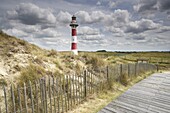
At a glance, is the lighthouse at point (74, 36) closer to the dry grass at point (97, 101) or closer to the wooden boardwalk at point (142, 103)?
the dry grass at point (97, 101)

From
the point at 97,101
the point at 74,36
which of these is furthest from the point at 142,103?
the point at 74,36

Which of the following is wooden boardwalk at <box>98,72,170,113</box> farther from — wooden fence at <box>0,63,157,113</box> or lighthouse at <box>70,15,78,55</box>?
lighthouse at <box>70,15,78,55</box>

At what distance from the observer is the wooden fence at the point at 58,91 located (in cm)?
492

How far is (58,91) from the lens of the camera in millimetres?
5836

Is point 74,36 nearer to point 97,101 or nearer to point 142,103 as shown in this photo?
point 97,101

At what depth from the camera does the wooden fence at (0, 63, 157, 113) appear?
492 centimetres

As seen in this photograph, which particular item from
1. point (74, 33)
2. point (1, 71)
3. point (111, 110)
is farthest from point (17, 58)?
point (74, 33)

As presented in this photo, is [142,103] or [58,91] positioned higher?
[58,91]

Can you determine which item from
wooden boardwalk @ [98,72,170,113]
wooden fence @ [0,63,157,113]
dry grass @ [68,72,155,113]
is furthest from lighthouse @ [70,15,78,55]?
wooden boardwalk @ [98,72,170,113]

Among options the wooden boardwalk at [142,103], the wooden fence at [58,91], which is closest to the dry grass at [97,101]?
the wooden fence at [58,91]

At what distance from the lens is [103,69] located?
9266 mm

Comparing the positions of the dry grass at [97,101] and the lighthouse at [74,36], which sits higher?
the lighthouse at [74,36]

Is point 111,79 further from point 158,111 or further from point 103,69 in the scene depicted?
point 158,111

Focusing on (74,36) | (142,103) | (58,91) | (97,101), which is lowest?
(97,101)
